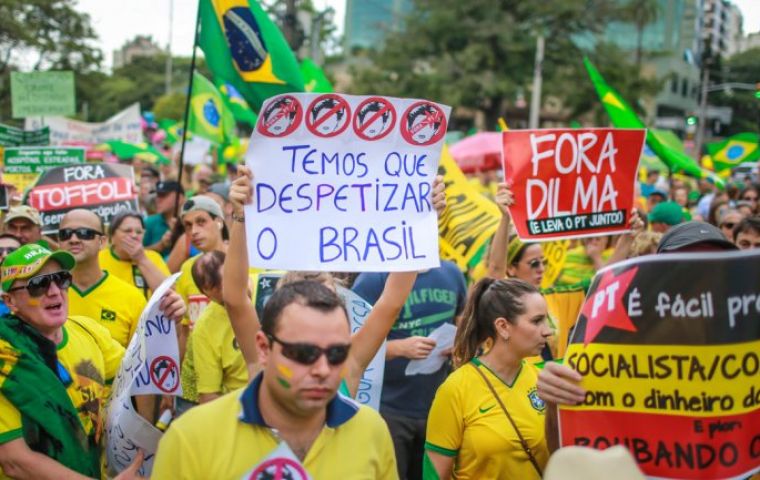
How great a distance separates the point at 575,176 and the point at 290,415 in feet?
11.7

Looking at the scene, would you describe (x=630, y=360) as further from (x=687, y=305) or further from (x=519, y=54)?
(x=519, y=54)

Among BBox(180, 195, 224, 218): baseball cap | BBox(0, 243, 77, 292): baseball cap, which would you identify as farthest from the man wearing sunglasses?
BBox(180, 195, 224, 218): baseball cap

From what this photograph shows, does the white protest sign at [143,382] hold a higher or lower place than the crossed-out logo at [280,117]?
lower

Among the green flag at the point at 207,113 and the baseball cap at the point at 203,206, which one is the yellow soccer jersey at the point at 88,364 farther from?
the green flag at the point at 207,113

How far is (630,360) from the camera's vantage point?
2.63 m

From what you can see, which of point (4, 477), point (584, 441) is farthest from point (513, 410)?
point (4, 477)

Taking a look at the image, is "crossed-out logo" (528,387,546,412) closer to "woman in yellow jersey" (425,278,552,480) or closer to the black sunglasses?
"woman in yellow jersey" (425,278,552,480)

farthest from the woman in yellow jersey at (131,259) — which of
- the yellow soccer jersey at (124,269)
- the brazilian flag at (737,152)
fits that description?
the brazilian flag at (737,152)

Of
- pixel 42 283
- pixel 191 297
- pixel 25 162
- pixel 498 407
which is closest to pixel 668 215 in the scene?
pixel 191 297

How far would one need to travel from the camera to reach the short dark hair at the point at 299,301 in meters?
2.56

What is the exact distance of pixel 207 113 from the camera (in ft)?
48.2

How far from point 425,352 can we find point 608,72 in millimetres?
41644

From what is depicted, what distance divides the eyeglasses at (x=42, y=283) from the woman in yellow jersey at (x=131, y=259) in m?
2.24

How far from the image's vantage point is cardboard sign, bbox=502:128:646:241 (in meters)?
5.56
